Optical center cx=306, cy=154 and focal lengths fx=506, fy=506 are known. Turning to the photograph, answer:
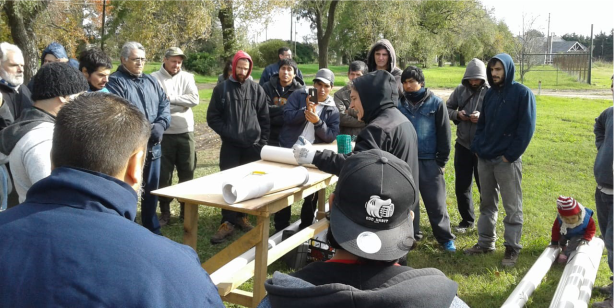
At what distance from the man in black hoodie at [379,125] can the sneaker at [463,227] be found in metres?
2.56

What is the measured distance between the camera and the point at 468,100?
593 cm

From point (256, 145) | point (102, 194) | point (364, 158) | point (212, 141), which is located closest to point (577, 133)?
point (212, 141)

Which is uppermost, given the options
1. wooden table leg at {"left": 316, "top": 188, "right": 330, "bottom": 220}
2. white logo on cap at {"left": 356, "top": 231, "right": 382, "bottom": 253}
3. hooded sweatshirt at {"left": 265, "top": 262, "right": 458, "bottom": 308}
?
white logo on cap at {"left": 356, "top": 231, "right": 382, "bottom": 253}

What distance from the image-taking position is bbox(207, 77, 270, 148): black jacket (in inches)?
219

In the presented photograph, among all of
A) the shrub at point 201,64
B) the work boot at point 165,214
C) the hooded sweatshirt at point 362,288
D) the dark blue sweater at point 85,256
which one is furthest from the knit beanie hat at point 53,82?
the shrub at point 201,64

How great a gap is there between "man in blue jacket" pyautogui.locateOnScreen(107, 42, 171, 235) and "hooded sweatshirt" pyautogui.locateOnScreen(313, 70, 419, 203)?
2.17 metres

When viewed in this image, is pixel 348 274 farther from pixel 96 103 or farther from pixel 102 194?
pixel 96 103

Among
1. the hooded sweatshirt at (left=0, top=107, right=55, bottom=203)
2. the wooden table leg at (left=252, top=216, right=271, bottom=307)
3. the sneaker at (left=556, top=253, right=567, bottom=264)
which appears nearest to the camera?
the hooded sweatshirt at (left=0, top=107, right=55, bottom=203)

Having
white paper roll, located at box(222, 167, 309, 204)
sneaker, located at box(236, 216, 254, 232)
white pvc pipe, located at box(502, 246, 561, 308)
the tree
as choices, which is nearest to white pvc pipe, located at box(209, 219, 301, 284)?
white paper roll, located at box(222, 167, 309, 204)

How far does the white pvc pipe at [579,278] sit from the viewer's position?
11.6 feet

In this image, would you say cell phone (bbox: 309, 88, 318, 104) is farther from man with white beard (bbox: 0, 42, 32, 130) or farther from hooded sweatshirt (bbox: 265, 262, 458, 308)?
hooded sweatshirt (bbox: 265, 262, 458, 308)

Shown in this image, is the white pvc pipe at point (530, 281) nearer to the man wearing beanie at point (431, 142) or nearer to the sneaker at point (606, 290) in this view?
the sneaker at point (606, 290)

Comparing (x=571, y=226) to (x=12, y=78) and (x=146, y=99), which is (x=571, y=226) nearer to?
(x=146, y=99)

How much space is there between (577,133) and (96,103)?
13.4 m
